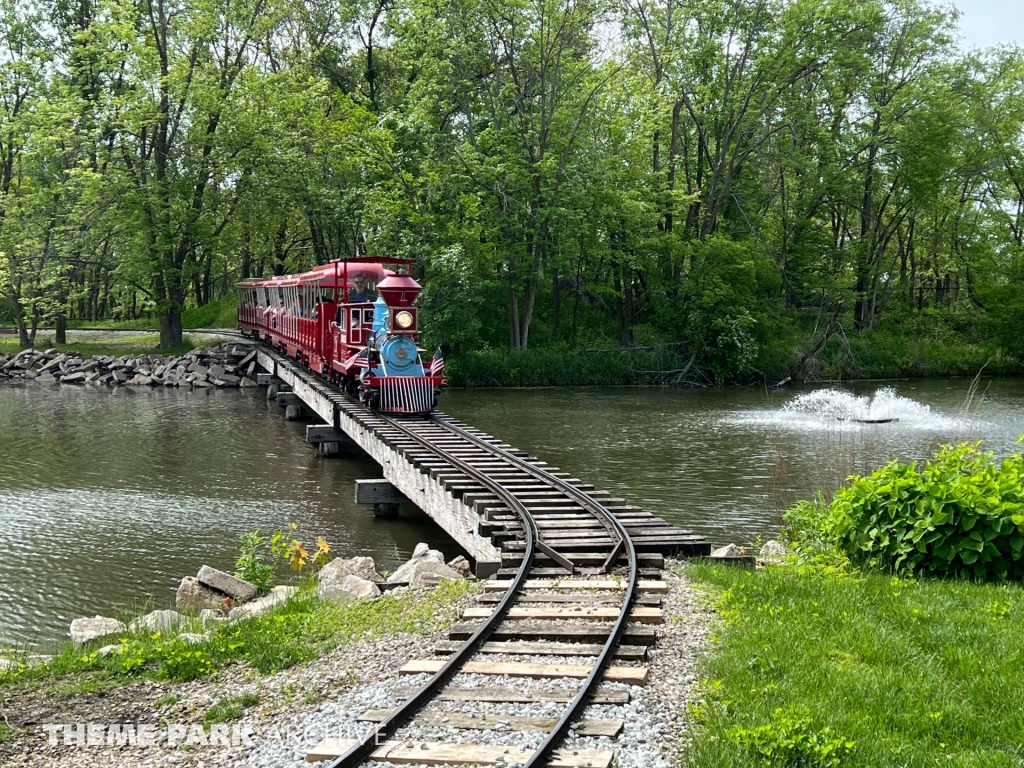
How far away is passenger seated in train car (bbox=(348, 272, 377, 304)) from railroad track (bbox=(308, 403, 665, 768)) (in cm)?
958

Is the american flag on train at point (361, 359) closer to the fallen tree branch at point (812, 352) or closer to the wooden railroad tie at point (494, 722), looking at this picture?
the wooden railroad tie at point (494, 722)

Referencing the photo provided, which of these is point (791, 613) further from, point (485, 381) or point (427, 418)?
point (485, 381)

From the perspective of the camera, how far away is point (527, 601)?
837 cm

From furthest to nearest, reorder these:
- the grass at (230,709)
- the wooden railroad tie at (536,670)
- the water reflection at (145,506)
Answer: the water reflection at (145,506) → the wooden railroad tie at (536,670) → the grass at (230,709)

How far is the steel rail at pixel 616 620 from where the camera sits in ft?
17.5

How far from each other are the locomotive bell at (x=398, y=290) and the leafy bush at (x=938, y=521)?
1203cm

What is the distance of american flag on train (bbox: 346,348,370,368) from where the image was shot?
20714mm

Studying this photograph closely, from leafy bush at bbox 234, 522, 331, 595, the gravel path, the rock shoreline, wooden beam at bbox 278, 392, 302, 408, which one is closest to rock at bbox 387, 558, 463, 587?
leafy bush at bbox 234, 522, 331, 595

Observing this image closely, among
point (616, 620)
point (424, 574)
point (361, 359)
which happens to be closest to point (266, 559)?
point (424, 574)

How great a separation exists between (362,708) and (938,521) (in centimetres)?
561

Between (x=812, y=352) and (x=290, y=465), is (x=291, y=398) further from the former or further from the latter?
(x=812, y=352)

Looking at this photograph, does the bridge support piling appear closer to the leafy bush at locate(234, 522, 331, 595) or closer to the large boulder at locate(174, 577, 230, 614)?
the leafy bush at locate(234, 522, 331, 595)

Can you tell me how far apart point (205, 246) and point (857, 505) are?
3677cm

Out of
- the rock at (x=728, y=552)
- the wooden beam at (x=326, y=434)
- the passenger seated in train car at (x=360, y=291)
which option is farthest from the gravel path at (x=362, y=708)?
the passenger seated in train car at (x=360, y=291)
